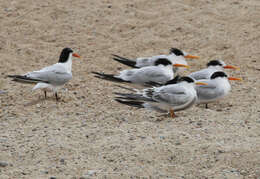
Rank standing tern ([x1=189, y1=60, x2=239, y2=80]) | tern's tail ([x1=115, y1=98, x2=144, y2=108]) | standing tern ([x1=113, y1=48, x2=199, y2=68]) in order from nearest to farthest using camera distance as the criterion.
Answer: tern's tail ([x1=115, y1=98, x2=144, y2=108]), standing tern ([x1=189, y1=60, x2=239, y2=80]), standing tern ([x1=113, y1=48, x2=199, y2=68])

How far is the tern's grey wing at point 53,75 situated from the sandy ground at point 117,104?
252 millimetres

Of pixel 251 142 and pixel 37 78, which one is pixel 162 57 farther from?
pixel 251 142

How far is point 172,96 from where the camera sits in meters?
4.92

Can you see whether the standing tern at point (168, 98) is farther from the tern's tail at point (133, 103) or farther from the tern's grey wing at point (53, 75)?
the tern's grey wing at point (53, 75)

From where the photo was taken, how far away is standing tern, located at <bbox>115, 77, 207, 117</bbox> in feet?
16.1

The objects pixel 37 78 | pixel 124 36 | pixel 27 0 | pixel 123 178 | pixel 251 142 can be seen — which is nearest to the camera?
pixel 123 178

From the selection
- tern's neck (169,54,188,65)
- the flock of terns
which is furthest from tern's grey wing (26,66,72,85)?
tern's neck (169,54,188,65)

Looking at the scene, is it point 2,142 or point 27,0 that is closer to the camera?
point 2,142

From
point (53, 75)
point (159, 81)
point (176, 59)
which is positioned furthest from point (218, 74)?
point (53, 75)

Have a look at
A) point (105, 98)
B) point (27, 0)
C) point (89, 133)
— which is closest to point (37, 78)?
point (105, 98)

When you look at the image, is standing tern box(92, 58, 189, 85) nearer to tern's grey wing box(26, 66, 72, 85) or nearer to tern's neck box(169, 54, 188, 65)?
tern's grey wing box(26, 66, 72, 85)

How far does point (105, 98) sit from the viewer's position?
18.6 feet

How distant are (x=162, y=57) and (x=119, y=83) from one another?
0.70 meters

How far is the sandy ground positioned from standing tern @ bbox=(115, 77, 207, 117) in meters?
0.13
